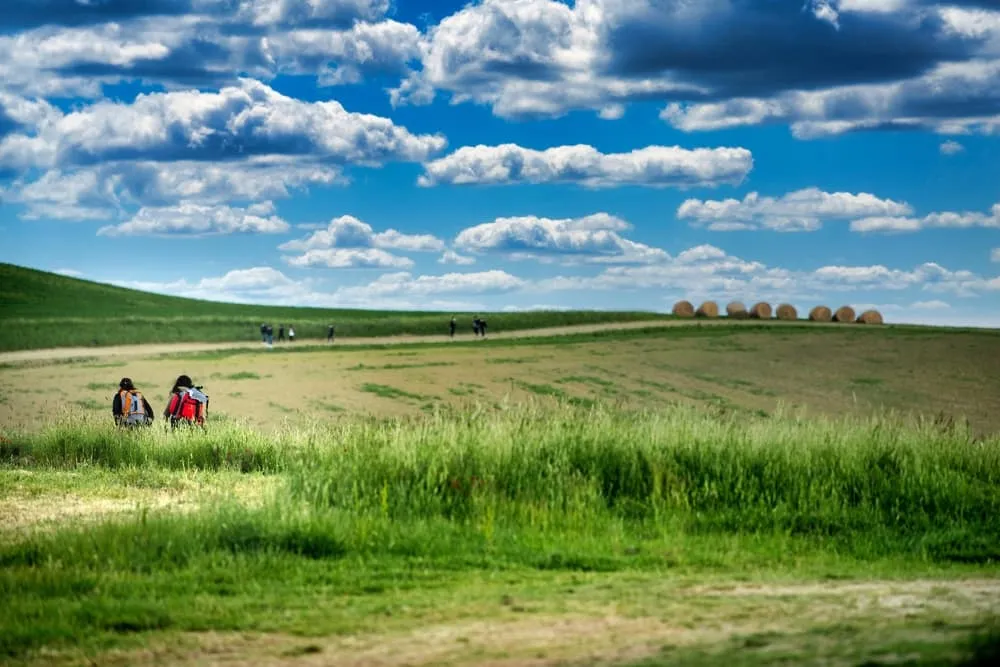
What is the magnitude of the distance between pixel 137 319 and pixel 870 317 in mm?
55529

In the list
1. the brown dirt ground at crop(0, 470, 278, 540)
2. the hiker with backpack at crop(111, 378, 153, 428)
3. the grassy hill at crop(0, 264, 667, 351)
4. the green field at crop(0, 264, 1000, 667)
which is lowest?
the brown dirt ground at crop(0, 470, 278, 540)

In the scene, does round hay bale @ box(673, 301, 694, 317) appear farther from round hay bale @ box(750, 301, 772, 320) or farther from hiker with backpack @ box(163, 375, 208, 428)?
hiker with backpack @ box(163, 375, 208, 428)

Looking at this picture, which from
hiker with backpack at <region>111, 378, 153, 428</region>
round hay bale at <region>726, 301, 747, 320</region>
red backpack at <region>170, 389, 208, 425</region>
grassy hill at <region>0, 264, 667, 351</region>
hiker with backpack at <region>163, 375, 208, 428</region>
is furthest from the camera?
round hay bale at <region>726, 301, 747, 320</region>

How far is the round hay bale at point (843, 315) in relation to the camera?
93.1m

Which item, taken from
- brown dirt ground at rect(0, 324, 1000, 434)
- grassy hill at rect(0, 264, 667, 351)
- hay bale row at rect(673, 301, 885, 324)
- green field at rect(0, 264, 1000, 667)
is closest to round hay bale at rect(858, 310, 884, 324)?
hay bale row at rect(673, 301, 885, 324)

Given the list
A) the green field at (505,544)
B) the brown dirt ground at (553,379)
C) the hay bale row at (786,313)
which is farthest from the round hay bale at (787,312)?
the green field at (505,544)

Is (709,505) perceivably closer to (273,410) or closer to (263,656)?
(263,656)

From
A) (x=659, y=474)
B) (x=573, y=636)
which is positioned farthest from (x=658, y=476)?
(x=573, y=636)

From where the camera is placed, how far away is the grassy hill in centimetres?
7369

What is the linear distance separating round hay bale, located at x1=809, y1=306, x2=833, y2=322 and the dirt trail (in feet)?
29.7

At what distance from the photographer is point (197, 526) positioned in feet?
41.1

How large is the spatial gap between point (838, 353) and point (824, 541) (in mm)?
47001

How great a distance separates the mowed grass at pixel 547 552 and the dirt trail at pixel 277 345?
4255cm

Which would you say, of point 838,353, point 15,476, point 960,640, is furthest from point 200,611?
point 838,353
